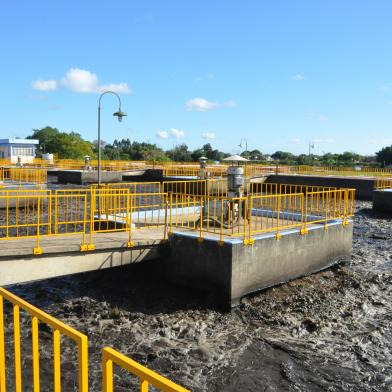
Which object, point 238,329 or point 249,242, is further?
point 249,242

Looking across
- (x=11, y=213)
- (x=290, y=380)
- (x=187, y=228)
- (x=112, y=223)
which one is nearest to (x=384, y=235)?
(x=187, y=228)

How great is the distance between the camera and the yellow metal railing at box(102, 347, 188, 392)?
7.08ft

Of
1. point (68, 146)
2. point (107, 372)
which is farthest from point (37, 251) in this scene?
point (68, 146)

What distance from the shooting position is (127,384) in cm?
689

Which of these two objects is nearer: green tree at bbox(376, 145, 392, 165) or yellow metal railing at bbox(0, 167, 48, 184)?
yellow metal railing at bbox(0, 167, 48, 184)

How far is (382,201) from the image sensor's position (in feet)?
86.3

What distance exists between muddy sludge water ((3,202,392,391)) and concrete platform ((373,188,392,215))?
47.8ft

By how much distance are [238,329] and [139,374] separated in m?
6.92

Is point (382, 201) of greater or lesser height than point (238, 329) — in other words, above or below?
above

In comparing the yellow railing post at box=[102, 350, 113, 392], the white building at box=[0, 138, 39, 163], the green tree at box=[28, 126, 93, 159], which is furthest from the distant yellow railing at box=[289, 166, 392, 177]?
the green tree at box=[28, 126, 93, 159]

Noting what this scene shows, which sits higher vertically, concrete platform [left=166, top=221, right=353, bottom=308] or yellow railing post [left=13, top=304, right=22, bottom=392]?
yellow railing post [left=13, top=304, right=22, bottom=392]

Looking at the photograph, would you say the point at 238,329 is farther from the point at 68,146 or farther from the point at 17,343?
the point at 68,146

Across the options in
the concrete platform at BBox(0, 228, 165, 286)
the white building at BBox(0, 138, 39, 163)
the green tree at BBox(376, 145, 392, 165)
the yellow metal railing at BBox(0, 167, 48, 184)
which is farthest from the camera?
the green tree at BBox(376, 145, 392, 165)

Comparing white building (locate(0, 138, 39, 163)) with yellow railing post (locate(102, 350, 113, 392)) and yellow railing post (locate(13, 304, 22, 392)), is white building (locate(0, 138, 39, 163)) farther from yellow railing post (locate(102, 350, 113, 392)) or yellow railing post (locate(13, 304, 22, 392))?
yellow railing post (locate(102, 350, 113, 392))
